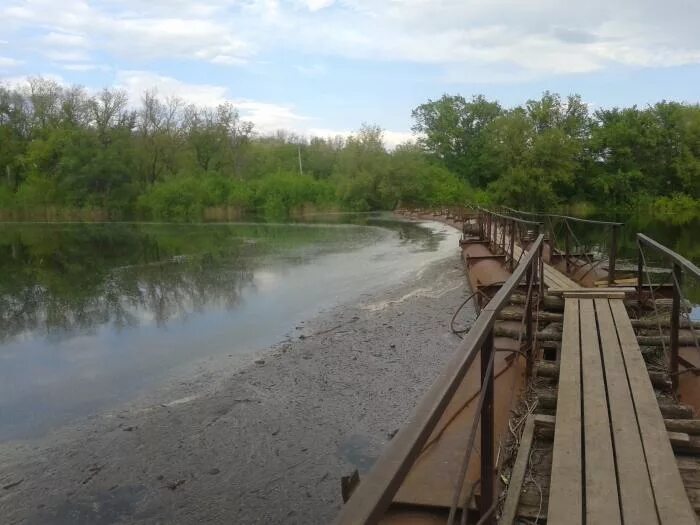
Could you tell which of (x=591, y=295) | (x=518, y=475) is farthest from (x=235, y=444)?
(x=591, y=295)

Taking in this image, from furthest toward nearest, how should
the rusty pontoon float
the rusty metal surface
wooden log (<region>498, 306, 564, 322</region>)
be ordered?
wooden log (<region>498, 306, 564, 322</region>) < the rusty metal surface < the rusty pontoon float

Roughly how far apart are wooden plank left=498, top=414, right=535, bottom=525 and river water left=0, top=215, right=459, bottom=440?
543 cm

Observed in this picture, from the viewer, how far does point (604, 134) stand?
62.0 meters

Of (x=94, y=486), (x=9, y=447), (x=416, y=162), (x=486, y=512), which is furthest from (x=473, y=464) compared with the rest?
(x=416, y=162)

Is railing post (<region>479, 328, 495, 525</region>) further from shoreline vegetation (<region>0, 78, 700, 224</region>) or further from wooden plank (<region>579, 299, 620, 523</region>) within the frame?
shoreline vegetation (<region>0, 78, 700, 224</region>)

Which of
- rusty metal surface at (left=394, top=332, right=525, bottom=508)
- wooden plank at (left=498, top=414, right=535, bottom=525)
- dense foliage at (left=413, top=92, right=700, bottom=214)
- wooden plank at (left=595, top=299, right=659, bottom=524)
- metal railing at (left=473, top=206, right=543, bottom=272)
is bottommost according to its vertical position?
rusty metal surface at (left=394, top=332, right=525, bottom=508)

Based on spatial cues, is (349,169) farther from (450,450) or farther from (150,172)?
(450,450)

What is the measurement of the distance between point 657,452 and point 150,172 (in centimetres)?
7181

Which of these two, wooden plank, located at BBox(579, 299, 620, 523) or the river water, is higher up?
wooden plank, located at BBox(579, 299, 620, 523)

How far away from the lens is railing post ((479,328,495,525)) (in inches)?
96.7

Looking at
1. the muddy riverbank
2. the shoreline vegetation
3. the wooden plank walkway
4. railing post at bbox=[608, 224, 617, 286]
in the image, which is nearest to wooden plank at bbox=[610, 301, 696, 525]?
the wooden plank walkway

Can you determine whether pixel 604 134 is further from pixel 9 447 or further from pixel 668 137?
pixel 9 447

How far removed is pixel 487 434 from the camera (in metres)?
2.53

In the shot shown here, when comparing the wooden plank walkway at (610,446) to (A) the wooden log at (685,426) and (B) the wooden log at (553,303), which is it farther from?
(B) the wooden log at (553,303)
